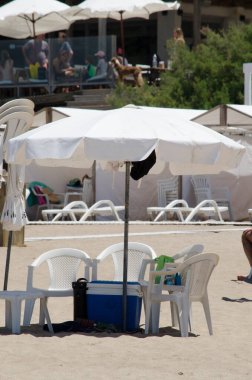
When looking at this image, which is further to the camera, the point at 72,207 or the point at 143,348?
the point at 72,207

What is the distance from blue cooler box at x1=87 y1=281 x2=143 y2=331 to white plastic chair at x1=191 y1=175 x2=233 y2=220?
465 inches

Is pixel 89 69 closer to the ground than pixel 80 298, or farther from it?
farther from it

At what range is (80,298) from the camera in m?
9.83

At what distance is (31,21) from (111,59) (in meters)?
2.57

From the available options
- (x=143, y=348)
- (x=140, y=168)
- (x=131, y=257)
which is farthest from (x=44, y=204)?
(x=143, y=348)

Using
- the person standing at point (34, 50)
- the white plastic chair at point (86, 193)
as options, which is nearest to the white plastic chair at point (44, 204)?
the white plastic chair at point (86, 193)

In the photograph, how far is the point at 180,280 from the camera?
393 inches

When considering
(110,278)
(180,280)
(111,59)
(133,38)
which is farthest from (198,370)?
(133,38)

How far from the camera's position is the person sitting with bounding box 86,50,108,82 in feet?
91.5

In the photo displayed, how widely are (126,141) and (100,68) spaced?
19.1 meters

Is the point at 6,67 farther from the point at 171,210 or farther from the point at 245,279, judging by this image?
the point at 245,279

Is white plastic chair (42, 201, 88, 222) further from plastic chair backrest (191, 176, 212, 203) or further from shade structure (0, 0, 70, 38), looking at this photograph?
shade structure (0, 0, 70, 38)

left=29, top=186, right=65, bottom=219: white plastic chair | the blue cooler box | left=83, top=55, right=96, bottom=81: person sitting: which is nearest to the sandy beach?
the blue cooler box

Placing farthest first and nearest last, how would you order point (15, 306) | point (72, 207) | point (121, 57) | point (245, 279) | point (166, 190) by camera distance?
1. point (121, 57)
2. point (166, 190)
3. point (72, 207)
4. point (245, 279)
5. point (15, 306)
